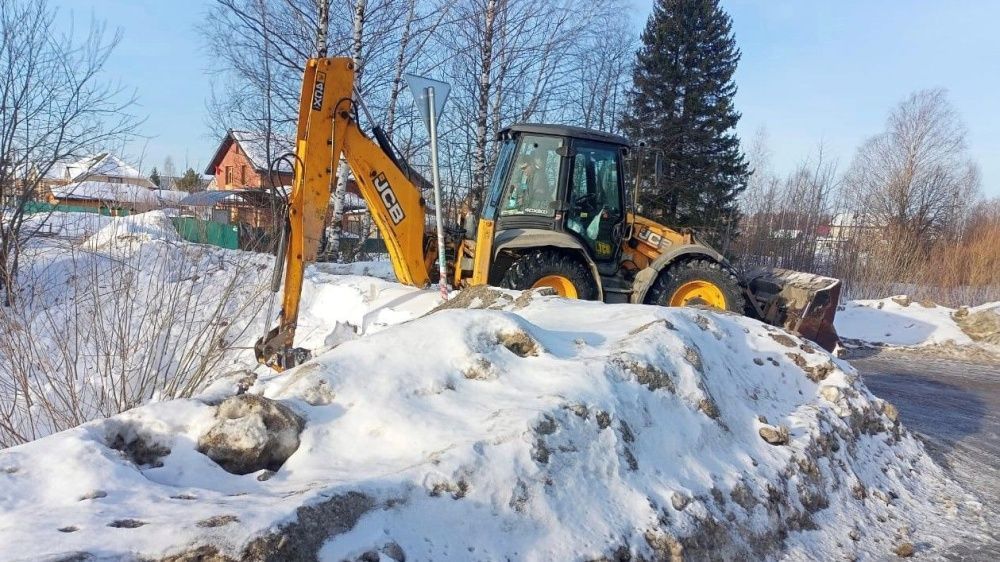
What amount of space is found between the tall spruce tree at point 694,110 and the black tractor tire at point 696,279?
566 inches

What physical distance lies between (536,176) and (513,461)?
549 centimetres

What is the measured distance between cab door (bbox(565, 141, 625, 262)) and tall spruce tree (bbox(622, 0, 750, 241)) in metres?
14.5

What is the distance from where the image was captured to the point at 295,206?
645 centimetres

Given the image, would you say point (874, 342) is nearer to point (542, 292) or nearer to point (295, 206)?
point (542, 292)

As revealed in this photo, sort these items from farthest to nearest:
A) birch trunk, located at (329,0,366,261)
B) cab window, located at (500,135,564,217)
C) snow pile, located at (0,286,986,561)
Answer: birch trunk, located at (329,0,366,261) → cab window, located at (500,135,564,217) → snow pile, located at (0,286,986,561)

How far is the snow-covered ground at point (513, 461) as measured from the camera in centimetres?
258

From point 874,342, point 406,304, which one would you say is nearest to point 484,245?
point 406,304

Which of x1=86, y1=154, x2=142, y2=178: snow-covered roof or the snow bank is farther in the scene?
the snow bank

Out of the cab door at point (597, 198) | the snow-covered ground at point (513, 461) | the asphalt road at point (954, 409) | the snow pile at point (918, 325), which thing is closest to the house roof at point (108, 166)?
the snow-covered ground at point (513, 461)

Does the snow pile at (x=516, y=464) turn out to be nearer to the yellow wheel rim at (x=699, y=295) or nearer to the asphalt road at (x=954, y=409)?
the asphalt road at (x=954, y=409)

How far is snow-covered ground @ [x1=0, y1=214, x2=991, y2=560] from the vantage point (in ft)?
8.46

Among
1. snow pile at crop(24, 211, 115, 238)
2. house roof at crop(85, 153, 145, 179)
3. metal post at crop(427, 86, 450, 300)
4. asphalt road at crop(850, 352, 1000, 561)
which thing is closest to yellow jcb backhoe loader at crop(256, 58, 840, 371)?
metal post at crop(427, 86, 450, 300)

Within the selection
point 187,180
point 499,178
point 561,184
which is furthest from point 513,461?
point 187,180

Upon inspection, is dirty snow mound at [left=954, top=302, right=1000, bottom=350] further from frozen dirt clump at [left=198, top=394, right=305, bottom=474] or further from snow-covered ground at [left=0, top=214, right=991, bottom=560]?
frozen dirt clump at [left=198, top=394, right=305, bottom=474]
